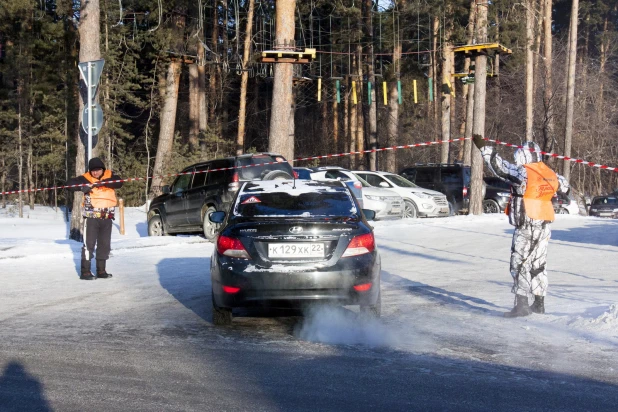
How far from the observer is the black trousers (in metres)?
11.7

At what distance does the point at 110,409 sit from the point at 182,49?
28790 mm

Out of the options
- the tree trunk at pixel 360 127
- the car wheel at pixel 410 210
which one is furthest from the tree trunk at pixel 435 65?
the car wheel at pixel 410 210

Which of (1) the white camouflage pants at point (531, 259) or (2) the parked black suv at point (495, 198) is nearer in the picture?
(1) the white camouflage pants at point (531, 259)

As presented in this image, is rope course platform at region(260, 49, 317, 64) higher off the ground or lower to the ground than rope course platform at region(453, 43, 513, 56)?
lower

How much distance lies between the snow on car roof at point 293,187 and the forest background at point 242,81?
12.7 metres

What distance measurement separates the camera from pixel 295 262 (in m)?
7.45

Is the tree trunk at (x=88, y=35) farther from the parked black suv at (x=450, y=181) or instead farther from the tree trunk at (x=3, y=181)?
the tree trunk at (x=3, y=181)

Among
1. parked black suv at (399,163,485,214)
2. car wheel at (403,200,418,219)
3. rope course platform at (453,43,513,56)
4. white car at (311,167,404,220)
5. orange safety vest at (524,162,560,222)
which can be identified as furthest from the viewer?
parked black suv at (399,163,485,214)

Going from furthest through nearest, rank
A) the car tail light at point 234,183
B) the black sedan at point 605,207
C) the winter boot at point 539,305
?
the black sedan at point 605,207
the car tail light at point 234,183
the winter boot at point 539,305

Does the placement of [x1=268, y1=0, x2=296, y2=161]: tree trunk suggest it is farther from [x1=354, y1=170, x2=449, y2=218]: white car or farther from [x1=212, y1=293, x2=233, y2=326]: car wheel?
[x1=212, y1=293, x2=233, y2=326]: car wheel

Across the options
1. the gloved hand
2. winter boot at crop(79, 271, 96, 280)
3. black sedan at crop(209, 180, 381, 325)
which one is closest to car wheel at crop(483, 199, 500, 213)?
winter boot at crop(79, 271, 96, 280)

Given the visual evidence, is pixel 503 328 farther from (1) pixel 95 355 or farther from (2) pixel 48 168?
(2) pixel 48 168

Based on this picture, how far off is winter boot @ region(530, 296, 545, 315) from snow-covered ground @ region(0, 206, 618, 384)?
0.16 meters

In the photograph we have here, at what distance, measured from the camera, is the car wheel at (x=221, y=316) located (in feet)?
26.1
